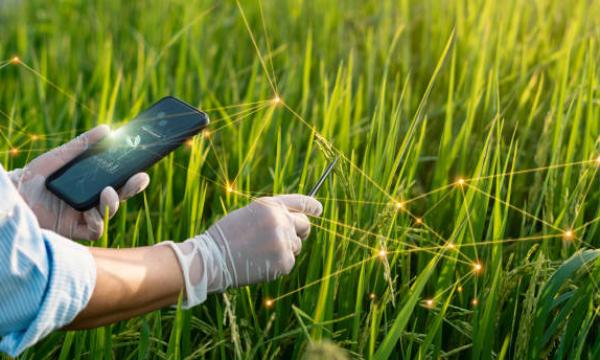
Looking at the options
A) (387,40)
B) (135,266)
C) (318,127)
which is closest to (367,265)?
(135,266)

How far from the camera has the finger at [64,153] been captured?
5.16 feet

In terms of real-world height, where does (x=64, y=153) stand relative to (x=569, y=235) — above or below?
above

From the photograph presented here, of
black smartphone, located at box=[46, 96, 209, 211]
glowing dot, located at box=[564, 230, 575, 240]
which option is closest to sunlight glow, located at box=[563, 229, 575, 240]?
glowing dot, located at box=[564, 230, 575, 240]

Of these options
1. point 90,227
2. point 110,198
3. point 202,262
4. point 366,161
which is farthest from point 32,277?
point 366,161

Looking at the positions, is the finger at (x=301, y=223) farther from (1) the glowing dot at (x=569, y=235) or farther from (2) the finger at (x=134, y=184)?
(1) the glowing dot at (x=569, y=235)

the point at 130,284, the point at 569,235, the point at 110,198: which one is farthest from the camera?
the point at 569,235

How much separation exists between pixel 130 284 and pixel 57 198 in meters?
0.51

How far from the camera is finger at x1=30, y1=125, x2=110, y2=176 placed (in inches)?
62.0

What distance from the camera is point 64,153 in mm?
1598

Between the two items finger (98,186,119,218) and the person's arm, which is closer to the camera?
the person's arm

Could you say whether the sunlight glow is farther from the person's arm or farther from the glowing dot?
the person's arm

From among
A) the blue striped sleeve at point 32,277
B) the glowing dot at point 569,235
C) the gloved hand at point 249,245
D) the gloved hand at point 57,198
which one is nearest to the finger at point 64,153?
the gloved hand at point 57,198

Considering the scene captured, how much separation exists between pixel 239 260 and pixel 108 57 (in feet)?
4.41

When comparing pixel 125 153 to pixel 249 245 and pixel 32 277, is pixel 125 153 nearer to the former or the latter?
pixel 249 245
